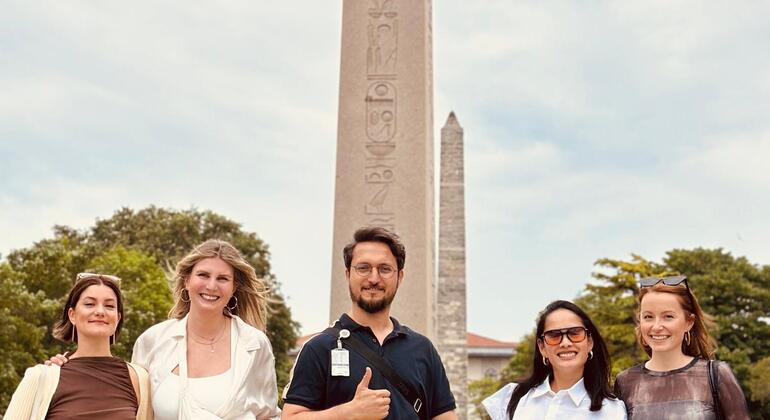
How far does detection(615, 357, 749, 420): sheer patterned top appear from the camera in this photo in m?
3.95

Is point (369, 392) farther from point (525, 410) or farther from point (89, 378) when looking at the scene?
point (89, 378)

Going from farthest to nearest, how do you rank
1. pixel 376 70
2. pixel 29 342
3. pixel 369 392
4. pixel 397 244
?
pixel 29 342, pixel 376 70, pixel 397 244, pixel 369 392

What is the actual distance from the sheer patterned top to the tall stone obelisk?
16.6 ft

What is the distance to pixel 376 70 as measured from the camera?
31.8 ft

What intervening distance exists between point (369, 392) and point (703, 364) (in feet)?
4.58

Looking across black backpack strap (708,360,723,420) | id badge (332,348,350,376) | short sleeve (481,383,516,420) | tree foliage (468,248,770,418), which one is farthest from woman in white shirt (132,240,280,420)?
tree foliage (468,248,770,418)

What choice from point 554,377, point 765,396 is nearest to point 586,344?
point 554,377

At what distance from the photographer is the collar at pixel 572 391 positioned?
13.6 feet

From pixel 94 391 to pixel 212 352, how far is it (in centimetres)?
51

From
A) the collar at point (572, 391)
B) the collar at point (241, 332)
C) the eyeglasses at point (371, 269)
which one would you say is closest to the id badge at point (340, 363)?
the eyeglasses at point (371, 269)

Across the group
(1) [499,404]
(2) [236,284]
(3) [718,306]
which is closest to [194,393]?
(2) [236,284]

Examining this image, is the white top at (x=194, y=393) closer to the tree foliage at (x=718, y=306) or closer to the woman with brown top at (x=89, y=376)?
the woman with brown top at (x=89, y=376)

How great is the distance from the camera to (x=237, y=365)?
4.35 meters

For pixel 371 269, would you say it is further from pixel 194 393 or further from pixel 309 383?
pixel 194 393
